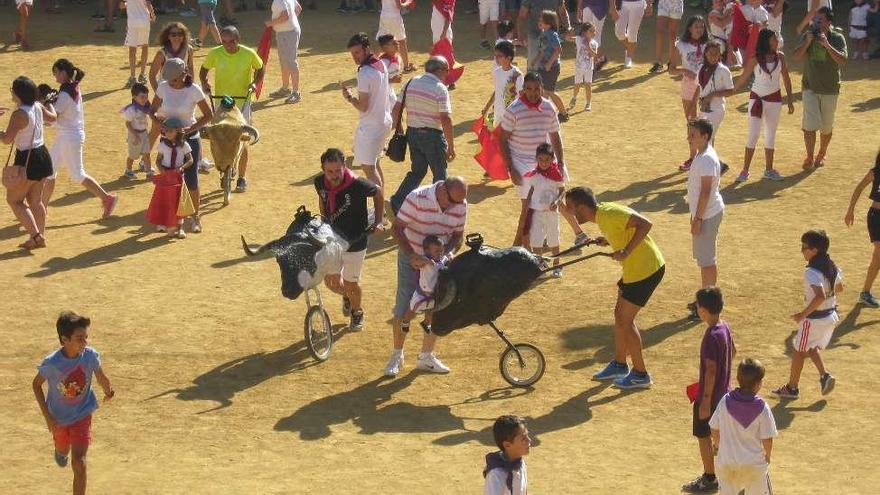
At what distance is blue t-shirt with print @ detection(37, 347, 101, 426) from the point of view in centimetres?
1016

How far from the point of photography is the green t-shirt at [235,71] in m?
18.2

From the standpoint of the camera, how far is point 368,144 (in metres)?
16.8

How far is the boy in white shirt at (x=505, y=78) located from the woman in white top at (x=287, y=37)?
409cm

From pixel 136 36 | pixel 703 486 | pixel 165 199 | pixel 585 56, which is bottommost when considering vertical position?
pixel 703 486

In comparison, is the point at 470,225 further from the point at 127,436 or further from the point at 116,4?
the point at 116,4

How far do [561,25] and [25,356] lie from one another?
43.1ft

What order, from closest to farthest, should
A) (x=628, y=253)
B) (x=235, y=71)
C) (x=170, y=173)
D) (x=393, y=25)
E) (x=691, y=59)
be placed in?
(x=628, y=253) → (x=170, y=173) → (x=235, y=71) → (x=691, y=59) → (x=393, y=25)

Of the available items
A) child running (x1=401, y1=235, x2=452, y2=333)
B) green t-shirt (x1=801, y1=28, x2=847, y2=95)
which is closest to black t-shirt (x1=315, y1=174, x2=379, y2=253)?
child running (x1=401, y1=235, x2=452, y2=333)

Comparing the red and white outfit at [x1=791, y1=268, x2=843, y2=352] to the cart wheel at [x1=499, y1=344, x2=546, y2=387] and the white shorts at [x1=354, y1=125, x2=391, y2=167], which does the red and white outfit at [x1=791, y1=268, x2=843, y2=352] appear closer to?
the cart wheel at [x1=499, y1=344, x2=546, y2=387]

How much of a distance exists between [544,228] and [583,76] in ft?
22.1

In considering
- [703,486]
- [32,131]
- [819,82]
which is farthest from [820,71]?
[703,486]

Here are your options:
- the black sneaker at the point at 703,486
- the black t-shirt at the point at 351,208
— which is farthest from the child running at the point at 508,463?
the black t-shirt at the point at 351,208

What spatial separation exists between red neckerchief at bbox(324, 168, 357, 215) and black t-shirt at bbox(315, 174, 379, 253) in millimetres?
19

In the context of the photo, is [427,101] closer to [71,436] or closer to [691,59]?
[691,59]
